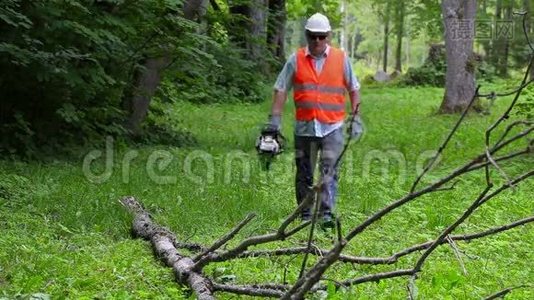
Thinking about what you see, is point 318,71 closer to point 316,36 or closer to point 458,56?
point 316,36

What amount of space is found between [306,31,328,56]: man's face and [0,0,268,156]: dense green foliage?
3.39 metres

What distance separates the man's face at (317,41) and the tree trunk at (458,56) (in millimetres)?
12390

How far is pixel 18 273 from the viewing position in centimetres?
512

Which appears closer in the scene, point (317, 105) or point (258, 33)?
point (317, 105)

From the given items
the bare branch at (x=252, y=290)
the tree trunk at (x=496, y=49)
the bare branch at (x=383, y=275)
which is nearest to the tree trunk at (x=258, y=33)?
the bare branch at (x=252, y=290)

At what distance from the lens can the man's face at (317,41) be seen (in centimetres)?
724

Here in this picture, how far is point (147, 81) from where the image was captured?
1280 cm

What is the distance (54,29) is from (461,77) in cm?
1249

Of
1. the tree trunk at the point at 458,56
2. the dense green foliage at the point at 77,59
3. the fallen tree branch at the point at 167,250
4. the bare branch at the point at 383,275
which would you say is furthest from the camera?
the tree trunk at the point at 458,56

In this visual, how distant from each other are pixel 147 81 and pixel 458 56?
9.65 m

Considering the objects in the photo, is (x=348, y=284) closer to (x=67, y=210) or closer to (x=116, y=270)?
(x=116, y=270)

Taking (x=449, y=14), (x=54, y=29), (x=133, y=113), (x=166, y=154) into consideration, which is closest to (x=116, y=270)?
(x=54, y=29)

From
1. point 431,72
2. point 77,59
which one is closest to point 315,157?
point 77,59

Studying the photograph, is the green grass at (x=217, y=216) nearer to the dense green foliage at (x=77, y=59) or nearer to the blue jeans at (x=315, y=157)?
the blue jeans at (x=315, y=157)
